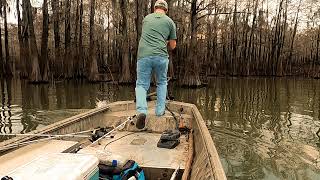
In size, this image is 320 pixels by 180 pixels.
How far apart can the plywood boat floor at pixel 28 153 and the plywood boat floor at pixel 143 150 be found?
0.72 feet

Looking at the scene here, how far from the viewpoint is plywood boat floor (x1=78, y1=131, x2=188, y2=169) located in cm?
283

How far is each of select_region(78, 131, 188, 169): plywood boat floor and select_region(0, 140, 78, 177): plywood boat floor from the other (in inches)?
8.6

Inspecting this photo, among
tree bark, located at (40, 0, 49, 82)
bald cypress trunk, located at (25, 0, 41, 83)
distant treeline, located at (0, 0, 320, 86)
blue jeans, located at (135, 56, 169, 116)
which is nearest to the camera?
blue jeans, located at (135, 56, 169, 116)

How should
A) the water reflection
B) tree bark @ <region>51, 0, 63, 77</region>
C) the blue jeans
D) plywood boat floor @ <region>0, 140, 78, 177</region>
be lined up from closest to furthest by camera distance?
plywood boat floor @ <region>0, 140, 78, 177</region>, the blue jeans, the water reflection, tree bark @ <region>51, 0, 63, 77</region>

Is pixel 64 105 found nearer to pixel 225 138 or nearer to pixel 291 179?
pixel 225 138

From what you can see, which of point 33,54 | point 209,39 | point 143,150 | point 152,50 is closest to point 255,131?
point 152,50

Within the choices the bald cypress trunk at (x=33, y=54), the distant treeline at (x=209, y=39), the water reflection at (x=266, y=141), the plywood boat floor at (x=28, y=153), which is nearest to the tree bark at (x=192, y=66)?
the distant treeline at (x=209, y=39)

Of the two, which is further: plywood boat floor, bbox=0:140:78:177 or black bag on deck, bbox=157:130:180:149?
black bag on deck, bbox=157:130:180:149

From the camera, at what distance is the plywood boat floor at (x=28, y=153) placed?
2.26 meters

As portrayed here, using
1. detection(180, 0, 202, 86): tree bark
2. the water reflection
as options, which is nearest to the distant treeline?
detection(180, 0, 202, 86): tree bark

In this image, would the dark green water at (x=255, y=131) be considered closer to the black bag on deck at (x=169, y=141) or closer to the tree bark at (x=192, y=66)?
the black bag on deck at (x=169, y=141)

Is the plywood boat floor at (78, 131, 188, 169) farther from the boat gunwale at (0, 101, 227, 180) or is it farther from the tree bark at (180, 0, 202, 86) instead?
the tree bark at (180, 0, 202, 86)

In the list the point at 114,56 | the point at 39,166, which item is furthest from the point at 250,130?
the point at 114,56

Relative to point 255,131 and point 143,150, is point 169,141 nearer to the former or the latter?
point 143,150
